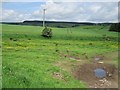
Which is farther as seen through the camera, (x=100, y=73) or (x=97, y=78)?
(x=100, y=73)

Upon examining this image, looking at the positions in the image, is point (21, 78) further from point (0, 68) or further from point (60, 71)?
point (60, 71)

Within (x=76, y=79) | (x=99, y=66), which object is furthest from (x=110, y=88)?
(x=99, y=66)

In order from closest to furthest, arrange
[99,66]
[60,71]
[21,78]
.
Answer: [21,78] < [60,71] < [99,66]

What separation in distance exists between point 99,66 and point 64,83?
12.5m

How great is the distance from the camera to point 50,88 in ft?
68.2

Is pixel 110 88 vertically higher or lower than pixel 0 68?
lower

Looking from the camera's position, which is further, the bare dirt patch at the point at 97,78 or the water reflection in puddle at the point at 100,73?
the water reflection in puddle at the point at 100,73

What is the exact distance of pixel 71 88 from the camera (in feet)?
71.1

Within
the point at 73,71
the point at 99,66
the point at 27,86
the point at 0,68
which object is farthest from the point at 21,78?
the point at 99,66

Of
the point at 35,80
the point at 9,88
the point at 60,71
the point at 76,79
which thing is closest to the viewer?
the point at 9,88

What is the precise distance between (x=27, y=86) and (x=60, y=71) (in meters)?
8.01

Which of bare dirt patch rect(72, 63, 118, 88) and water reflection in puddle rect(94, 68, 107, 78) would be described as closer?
bare dirt patch rect(72, 63, 118, 88)

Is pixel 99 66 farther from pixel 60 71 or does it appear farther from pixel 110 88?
pixel 110 88

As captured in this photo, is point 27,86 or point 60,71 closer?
point 27,86
